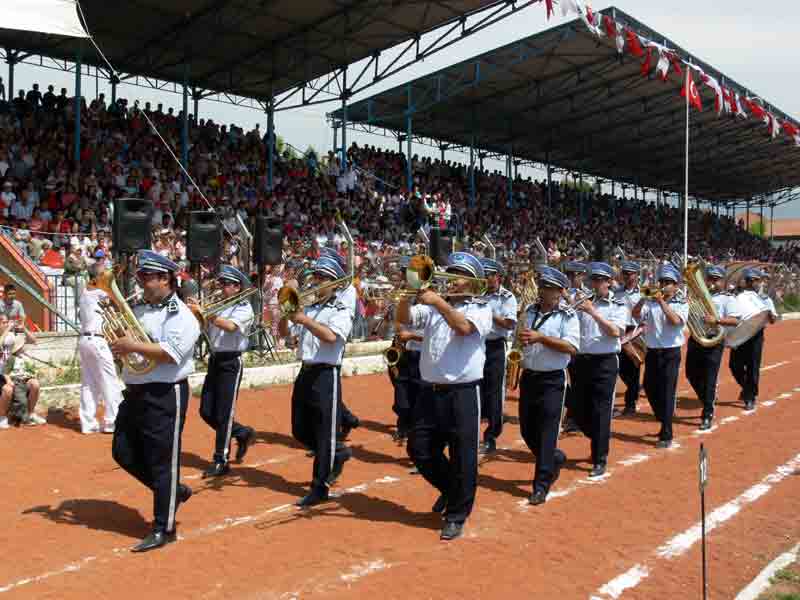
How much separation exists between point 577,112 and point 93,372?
87.3 feet

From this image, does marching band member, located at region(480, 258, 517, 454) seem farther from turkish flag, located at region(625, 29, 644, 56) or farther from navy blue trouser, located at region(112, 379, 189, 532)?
turkish flag, located at region(625, 29, 644, 56)

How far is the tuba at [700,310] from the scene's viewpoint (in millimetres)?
9820

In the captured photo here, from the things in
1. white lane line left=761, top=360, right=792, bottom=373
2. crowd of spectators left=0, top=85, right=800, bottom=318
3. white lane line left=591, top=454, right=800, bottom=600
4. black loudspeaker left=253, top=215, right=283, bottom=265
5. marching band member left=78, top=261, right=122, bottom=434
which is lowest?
white lane line left=591, top=454, right=800, bottom=600

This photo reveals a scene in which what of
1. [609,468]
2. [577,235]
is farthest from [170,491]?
[577,235]

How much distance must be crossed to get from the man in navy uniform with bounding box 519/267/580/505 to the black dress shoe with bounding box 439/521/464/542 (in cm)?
108

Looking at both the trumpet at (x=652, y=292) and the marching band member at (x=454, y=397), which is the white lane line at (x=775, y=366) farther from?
the marching band member at (x=454, y=397)

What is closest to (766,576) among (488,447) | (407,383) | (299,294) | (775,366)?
(299,294)

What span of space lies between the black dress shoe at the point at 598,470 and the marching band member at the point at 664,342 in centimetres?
151

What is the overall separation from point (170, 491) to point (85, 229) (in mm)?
11209

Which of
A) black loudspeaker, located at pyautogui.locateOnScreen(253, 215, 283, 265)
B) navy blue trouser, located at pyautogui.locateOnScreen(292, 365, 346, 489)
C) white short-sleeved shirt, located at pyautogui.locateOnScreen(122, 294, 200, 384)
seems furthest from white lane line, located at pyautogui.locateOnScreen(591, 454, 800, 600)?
black loudspeaker, located at pyautogui.locateOnScreen(253, 215, 283, 265)

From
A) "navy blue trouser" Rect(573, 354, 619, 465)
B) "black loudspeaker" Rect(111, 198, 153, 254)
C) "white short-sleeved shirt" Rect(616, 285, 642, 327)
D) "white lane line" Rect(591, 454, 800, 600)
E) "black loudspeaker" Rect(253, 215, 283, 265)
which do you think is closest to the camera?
"white lane line" Rect(591, 454, 800, 600)

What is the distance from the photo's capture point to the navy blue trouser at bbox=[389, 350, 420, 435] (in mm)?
8469

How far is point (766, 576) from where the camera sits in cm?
490

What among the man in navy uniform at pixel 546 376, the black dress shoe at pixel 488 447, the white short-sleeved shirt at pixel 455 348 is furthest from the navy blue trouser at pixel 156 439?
the black dress shoe at pixel 488 447
